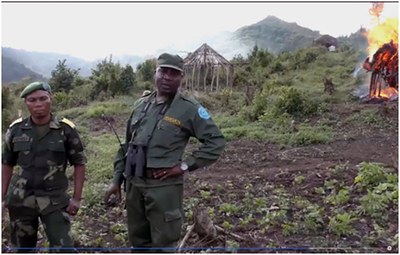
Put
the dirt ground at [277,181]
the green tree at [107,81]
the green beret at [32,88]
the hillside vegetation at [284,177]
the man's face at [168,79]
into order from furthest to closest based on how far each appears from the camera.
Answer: the green tree at [107,81], the hillside vegetation at [284,177], the dirt ground at [277,181], the man's face at [168,79], the green beret at [32,88]

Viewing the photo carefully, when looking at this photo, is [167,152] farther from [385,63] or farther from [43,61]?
[43,61]

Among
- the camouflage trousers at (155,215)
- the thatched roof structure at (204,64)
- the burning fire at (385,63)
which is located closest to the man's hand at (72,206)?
the camouflage trousers at (155,215)

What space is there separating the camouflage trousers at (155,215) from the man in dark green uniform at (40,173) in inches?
14.2

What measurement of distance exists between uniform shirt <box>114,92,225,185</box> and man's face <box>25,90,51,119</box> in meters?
0.56

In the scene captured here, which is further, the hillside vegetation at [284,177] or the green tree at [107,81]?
the green tree at [107,81]

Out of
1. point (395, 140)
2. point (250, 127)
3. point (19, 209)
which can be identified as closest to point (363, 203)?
point (19, 209)

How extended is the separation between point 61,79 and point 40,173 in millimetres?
17330

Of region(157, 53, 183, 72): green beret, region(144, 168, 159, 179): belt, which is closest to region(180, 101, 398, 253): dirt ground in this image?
region(144, 168, 159, 179): belt

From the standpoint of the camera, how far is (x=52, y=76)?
19.5m

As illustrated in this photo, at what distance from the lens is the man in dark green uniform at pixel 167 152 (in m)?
2.92

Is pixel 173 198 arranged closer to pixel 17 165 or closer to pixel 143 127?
pixel 143 127

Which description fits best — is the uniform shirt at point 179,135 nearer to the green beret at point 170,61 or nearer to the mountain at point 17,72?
the green beret at point 170,61

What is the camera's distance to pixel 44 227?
116 inches

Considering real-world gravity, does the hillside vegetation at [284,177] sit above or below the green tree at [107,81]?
below
